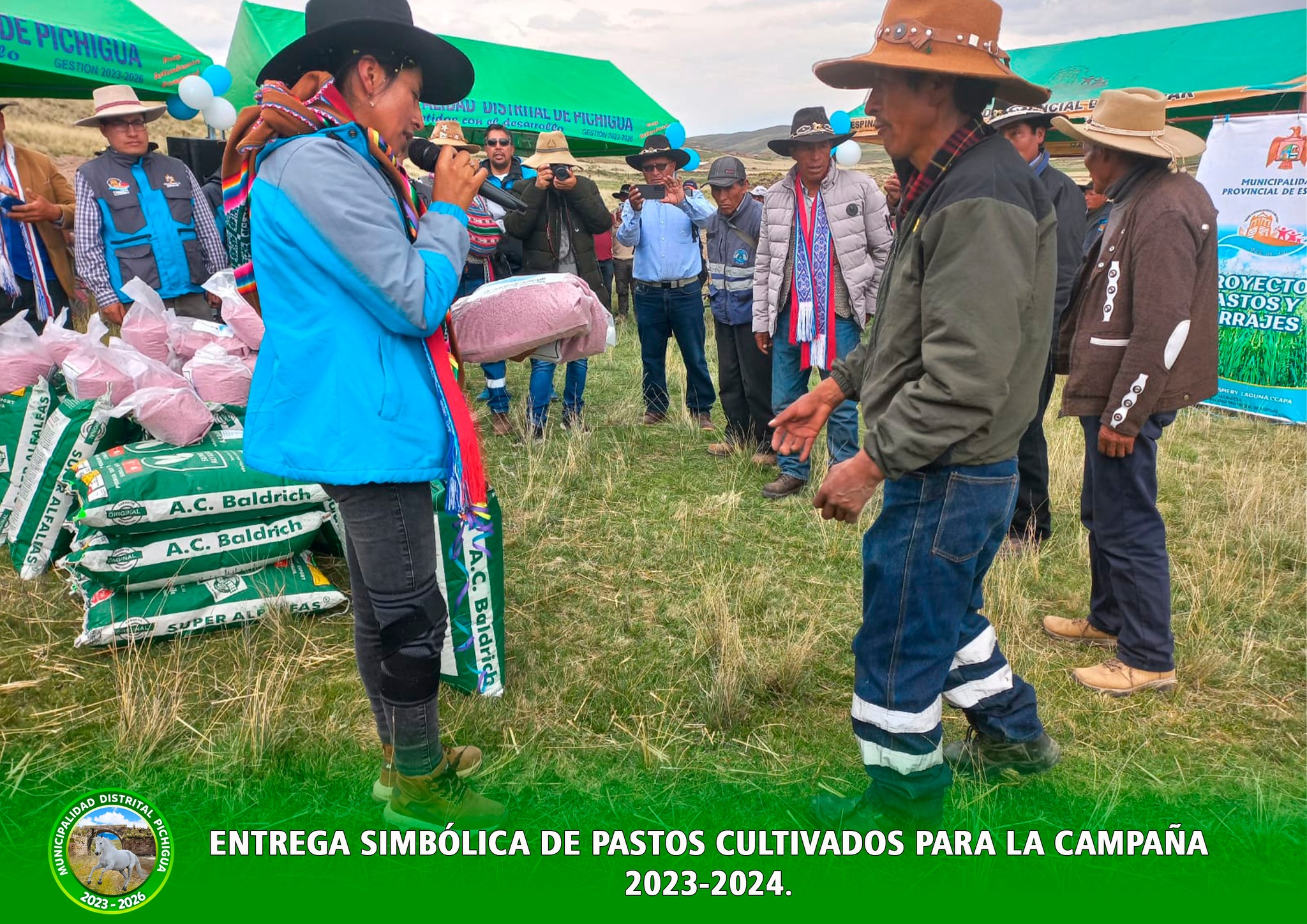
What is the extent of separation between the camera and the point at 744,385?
6.06 metres

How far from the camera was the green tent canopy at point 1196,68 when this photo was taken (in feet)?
37.1

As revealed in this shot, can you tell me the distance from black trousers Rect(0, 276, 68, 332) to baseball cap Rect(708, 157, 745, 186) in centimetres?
464

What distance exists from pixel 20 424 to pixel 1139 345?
190 inches

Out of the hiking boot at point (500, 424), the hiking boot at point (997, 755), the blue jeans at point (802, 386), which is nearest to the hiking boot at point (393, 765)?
the hiking boot at point (997, 755)

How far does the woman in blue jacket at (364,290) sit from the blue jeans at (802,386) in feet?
10.1

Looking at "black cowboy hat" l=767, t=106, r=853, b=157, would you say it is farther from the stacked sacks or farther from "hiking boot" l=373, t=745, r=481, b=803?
"hiking boot" l=373, t=745, r=481, b=803

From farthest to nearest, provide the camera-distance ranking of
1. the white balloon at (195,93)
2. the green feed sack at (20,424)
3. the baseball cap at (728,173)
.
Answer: the white balloon at (195,93), the baseball cap at (728,173), the green feed sack at (20,424)

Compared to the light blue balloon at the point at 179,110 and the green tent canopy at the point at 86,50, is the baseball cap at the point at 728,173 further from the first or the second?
the green tent canopy at the point at 86,50

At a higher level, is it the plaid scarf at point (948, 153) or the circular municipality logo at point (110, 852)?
the plaid scarf at point (948, 153)

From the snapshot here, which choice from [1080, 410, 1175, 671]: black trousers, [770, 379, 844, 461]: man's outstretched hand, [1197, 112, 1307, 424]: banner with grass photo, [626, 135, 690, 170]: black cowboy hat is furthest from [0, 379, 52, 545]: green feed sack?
[1197, 112, 1307, 424]: banner with grass photo

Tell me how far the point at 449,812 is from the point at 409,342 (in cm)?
130

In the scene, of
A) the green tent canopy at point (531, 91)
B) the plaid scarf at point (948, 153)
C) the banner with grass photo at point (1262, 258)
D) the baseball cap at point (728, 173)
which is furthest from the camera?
the green tent canopy at point (531, 91)

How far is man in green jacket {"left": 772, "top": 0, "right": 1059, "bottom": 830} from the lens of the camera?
5.74 feet

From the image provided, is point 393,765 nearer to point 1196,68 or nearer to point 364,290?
point 364,290
